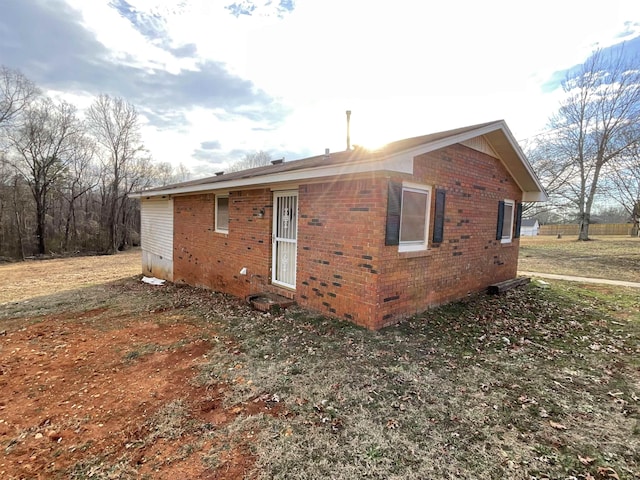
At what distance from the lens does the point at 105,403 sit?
10.1ft

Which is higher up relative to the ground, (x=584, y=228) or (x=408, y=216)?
(x=408, y=216)

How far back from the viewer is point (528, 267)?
12711 millimetres

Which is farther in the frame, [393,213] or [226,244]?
[226,244]

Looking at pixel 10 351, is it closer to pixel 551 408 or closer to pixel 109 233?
pixel 551 408

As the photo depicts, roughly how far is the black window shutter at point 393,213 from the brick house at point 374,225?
0.03 metres

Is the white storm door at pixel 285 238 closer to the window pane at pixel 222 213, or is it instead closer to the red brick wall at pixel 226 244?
the red brick wall at pixel 226 244

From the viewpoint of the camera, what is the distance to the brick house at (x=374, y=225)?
4.62 meters

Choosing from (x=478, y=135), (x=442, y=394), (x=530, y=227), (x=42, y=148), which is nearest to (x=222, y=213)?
(x=478, y=135)

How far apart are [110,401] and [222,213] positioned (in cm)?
552

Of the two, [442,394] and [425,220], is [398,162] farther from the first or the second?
[442,394]

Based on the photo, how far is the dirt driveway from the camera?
225cm

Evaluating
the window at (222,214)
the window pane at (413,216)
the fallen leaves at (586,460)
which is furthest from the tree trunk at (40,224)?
the fallen leaves at (586,460)

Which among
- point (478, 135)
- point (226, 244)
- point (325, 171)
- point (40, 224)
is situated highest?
point (478, 135)

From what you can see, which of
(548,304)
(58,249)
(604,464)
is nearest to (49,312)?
(604,464)
